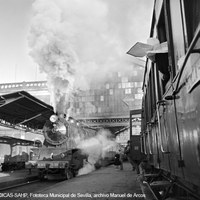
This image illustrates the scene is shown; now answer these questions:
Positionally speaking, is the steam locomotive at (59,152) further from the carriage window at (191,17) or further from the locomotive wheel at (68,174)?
the carriage window at (191,17)

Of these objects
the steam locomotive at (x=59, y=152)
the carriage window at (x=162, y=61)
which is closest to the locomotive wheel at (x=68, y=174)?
the steam locomotive at (x=59, y=152)

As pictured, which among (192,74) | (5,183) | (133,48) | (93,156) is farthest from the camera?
(93,156)

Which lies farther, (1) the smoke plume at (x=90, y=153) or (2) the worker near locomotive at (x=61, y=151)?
(1) the smoke plume at (x=90, y=153)

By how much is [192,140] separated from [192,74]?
433 mm

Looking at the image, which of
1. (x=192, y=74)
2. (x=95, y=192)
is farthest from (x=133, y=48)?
(x=95, y=192)

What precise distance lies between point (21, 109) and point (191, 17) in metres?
9.75

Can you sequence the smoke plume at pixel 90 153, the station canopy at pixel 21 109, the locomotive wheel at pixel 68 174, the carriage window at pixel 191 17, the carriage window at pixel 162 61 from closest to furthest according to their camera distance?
1. the carriage window at pixel 191 17
2. the carriage window at pixel 162 61
3. the station canopy at pixel 21 109
4. the locomotive wheel at pixel 68 174
5. the smoke plume at pixel 90 153

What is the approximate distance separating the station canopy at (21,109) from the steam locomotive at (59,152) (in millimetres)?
989

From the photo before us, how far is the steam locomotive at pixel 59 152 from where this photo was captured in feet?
29.6

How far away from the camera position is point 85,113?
1238 inches

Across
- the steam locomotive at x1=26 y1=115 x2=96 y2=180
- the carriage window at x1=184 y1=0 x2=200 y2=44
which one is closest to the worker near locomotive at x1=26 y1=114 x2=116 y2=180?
the steam locomotive at x1=26 y1=115 x2=96 y2=180

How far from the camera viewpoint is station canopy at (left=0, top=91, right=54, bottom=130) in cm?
→ 864

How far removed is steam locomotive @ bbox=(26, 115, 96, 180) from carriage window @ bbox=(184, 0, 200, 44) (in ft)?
27.0

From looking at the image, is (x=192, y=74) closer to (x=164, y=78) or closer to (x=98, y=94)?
(x=164, y=78)
